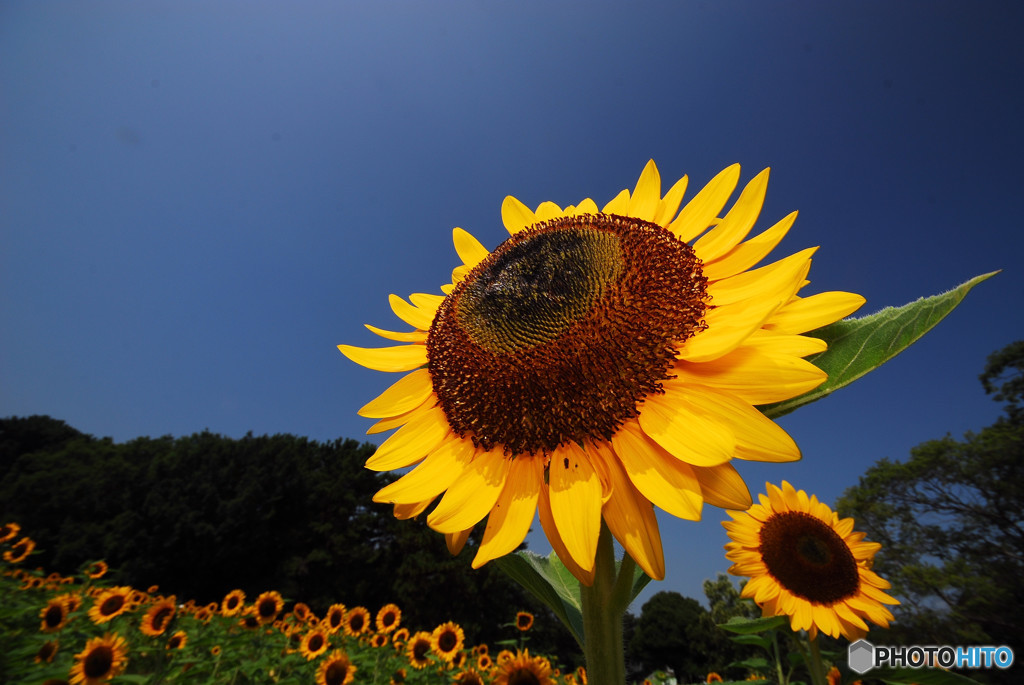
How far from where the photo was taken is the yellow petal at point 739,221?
4.21ft

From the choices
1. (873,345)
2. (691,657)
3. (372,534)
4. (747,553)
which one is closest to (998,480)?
(691,657)

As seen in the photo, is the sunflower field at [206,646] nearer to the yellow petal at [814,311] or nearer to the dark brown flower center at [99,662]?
Result: the dark brown flower center at [99,662]

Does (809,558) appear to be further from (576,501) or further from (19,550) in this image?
(19,550)

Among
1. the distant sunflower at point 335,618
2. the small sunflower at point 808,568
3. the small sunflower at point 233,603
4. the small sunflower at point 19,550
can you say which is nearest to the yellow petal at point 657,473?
the small sunflower at point 808,568

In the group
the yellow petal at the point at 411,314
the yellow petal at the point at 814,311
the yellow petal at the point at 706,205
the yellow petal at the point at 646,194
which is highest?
the yellow petal at the point at 646,194

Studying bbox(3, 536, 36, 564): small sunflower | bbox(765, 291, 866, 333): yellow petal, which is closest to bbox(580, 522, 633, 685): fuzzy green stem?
bbox(765, 291, 866, 333): yellow petal

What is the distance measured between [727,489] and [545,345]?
21.2 inches

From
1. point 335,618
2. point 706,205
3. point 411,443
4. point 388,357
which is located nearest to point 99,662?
point 335,618

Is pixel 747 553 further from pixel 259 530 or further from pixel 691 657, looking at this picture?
pixel 259 530

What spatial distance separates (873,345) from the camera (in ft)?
3.03

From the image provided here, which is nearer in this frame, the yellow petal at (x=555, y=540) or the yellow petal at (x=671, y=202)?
the yellow petal at (x=555, y=540)

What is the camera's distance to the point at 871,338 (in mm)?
940

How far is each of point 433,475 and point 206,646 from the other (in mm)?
7575

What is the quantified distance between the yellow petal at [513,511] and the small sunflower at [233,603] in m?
8.73
